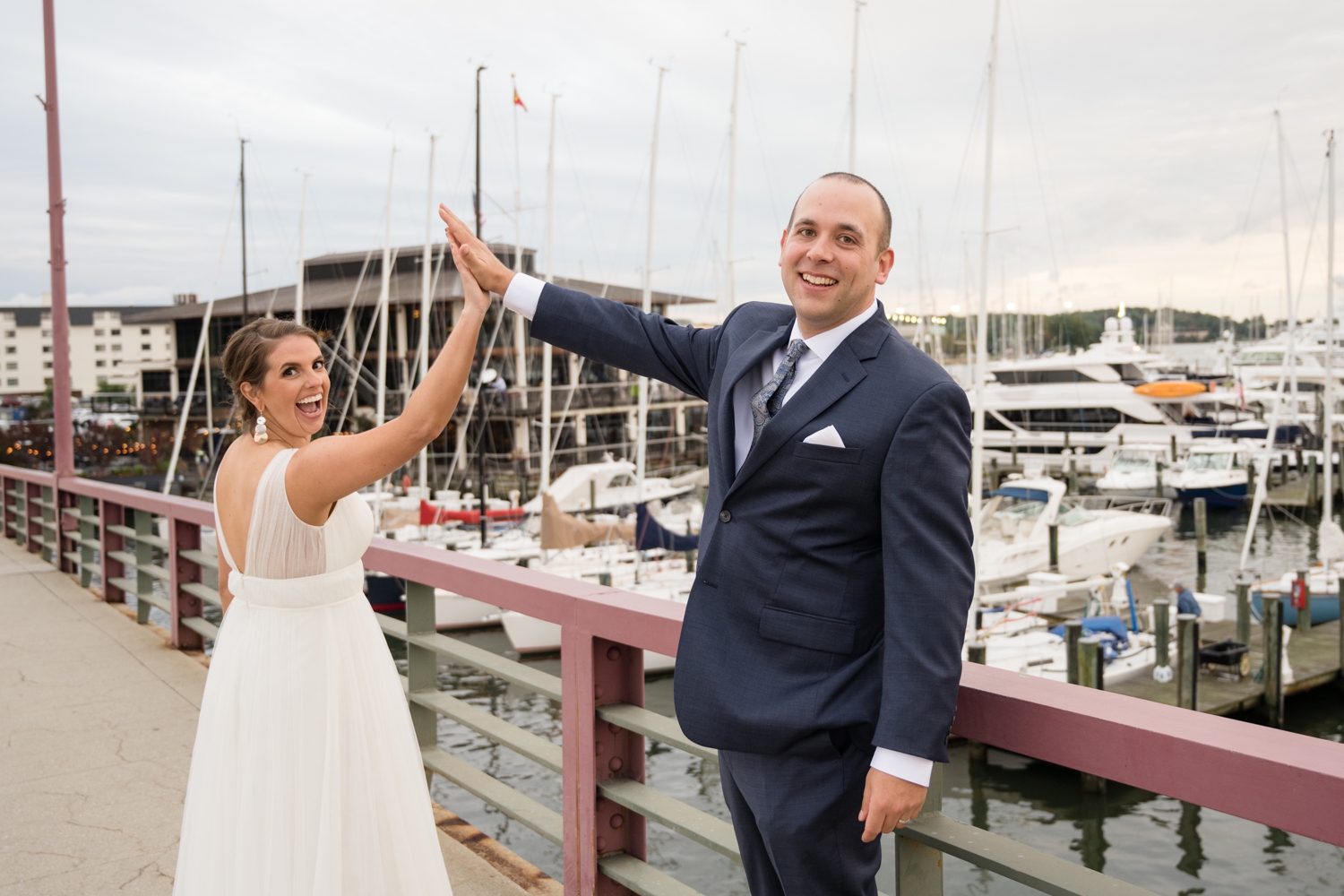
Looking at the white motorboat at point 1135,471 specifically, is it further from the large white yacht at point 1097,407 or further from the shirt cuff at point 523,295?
the shirt cuff at point 523,295

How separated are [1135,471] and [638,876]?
41486mm

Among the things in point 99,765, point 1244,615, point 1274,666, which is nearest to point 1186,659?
point 1274,666

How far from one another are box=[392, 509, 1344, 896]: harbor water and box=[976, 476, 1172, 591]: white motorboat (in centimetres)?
833

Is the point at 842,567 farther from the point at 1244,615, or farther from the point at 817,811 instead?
the point at 1244,615

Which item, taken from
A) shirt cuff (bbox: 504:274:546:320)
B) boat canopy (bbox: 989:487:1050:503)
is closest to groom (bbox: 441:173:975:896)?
shirt cuff (bbox: 504:274:546:320)

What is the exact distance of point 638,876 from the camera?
3145 mm

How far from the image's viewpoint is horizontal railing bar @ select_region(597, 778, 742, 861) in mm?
2738

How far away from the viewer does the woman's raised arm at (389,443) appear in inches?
90.0

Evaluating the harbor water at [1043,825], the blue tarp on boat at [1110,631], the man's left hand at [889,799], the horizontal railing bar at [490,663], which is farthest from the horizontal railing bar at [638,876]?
the blue tarp on boat at [1110,631]

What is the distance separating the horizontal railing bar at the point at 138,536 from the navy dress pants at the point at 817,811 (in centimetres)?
622

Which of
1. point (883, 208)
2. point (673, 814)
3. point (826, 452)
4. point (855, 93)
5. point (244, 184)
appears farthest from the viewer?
point (244, 184)

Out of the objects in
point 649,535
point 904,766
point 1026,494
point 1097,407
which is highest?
point 1097,407

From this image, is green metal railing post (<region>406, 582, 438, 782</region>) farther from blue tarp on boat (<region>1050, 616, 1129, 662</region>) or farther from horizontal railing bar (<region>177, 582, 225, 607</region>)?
blue tarp on boat (<region>1050, 616, 1129, 662</region>)

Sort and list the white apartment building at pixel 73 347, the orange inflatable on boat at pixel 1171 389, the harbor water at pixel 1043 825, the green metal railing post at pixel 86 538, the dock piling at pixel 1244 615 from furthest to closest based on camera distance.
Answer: the white apartment building at pixel 73 347 → the orange inflatable on boat at pixel 1171 389 → the dock piling at pixel 1244 615 → the harbor water at pixel 1043 825 → the green metal railing post at pixel 86 538
